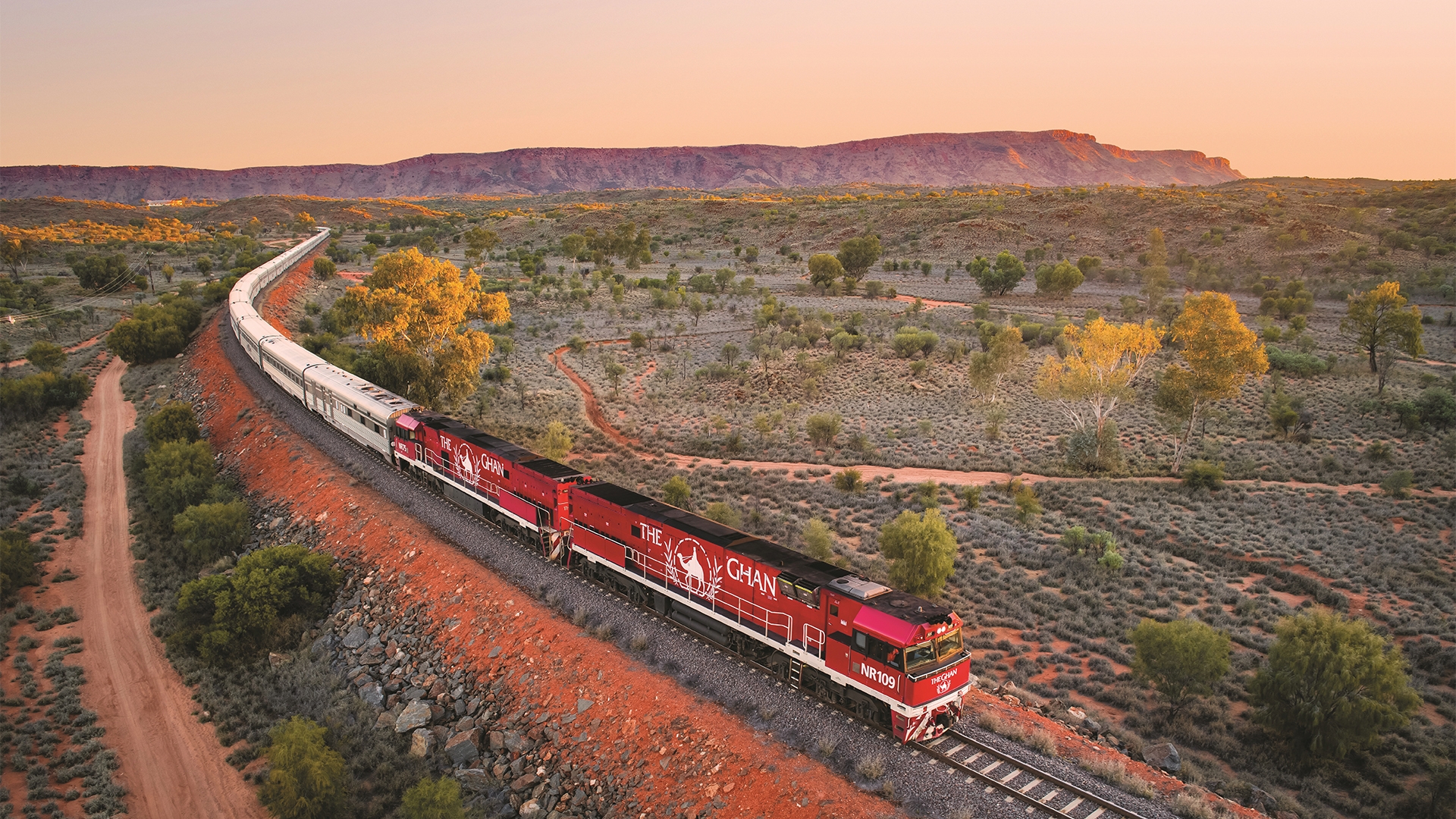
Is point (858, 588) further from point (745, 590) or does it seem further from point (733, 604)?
point (733, 604)

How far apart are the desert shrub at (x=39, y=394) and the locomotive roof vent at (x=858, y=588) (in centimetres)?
5419

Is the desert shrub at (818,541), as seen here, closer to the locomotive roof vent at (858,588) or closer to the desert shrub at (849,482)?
the desert shrub at (849,482)

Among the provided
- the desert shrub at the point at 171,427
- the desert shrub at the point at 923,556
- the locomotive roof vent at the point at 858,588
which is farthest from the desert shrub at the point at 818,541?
the desert shrub at the point at 171,427

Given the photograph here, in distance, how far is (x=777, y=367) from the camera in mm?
57812

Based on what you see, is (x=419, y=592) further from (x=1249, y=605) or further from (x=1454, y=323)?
(x=1454, y=323)

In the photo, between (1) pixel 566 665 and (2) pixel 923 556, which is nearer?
(1) pixel 566 665

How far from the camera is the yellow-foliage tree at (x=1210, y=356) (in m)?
37.4

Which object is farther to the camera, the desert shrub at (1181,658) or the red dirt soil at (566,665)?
the desert shrub at (1181,658)

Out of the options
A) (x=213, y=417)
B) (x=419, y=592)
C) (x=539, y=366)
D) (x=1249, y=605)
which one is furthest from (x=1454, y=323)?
(x=213, y=417)

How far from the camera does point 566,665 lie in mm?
19484

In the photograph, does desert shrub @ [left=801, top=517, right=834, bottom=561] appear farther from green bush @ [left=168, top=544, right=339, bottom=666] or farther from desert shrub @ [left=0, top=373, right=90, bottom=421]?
desert shrub @ [left=0, top=373, right=90, bottom=421]

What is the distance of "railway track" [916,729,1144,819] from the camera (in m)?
14.0

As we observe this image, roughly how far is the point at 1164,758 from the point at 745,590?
9793 mm

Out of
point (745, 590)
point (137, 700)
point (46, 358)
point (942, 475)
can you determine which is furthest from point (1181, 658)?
point (46, 358)
